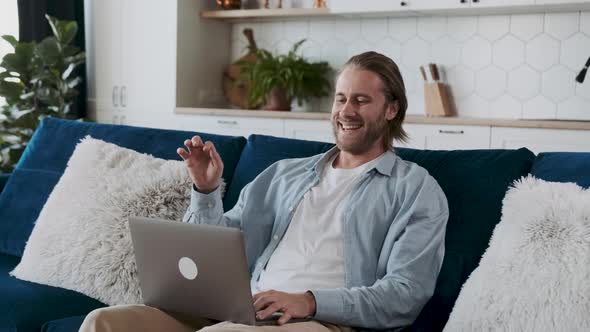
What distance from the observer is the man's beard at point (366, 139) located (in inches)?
87.6

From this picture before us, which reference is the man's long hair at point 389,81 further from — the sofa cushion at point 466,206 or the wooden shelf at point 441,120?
the wooden shelf at point 441,120

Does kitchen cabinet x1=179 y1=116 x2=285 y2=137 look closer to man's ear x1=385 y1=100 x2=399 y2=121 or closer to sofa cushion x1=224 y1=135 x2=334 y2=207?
sofa cushion x1=224 y1=135 x2=334 y2=207

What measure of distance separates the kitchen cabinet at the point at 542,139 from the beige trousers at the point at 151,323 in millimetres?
2334

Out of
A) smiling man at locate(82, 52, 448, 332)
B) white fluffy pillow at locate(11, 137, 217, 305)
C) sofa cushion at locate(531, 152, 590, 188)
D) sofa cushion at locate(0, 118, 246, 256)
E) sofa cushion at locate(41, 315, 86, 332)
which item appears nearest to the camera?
smiling man at locate(82, 52, 448, 332)

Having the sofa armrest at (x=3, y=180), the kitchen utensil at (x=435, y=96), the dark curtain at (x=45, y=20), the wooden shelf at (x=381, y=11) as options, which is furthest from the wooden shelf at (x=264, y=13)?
the sofa armrest at (x=3, y=180)

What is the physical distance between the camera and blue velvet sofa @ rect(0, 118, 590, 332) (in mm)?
2078

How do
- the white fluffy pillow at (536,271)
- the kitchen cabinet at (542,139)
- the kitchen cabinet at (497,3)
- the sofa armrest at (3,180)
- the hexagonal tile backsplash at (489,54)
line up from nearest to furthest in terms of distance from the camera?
1. the white fluffy pillow at (536,271)
2. the sofa armrest at (3,180)
3. the kitchen cabinet at (542,139)
4. the kitchen cabinet at (497,3)
5. the hexagonal tile backsplash at (489,54)

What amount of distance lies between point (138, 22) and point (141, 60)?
0.25 m

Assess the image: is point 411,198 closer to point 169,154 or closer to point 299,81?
point 169,154

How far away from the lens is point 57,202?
2650mm

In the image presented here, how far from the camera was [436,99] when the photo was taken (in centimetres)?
473

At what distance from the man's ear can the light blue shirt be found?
0.35 ft

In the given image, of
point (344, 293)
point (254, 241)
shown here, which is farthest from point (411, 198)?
point (254, 241)

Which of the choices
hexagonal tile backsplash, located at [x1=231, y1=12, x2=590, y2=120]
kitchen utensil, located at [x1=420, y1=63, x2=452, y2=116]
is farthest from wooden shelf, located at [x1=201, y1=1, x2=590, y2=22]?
kitchen utensil, located at [x1=420, y1=63, x2=452, y2=116]
